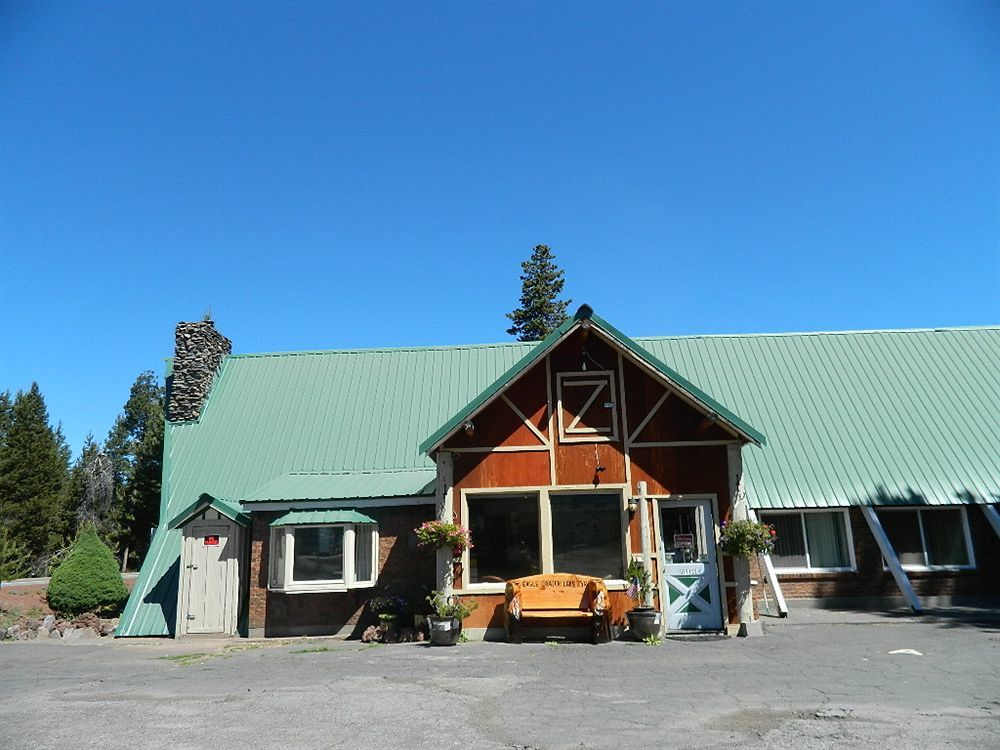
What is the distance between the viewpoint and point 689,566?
48.6 ft

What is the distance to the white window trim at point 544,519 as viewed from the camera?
578 inches

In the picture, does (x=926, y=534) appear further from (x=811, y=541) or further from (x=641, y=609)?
(x=641, y=609)

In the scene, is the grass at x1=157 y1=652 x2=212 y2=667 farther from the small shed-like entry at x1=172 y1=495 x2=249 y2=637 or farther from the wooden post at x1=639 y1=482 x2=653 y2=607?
the wooden post at x1=639 y1=482 x2=653 y2=607

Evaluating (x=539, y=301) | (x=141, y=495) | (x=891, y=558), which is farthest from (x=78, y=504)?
(x=891, y=558)

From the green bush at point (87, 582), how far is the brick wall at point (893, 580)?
54.7 ft

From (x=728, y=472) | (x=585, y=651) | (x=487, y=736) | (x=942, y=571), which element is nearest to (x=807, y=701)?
(x=487, y=736)

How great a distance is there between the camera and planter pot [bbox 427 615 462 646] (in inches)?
537

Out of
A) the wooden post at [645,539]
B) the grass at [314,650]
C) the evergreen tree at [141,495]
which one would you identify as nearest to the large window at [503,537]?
the wooden post at [645,539]

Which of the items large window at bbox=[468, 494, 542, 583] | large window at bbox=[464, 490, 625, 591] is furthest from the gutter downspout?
large window at bbox=[468, 494, 542, 583]

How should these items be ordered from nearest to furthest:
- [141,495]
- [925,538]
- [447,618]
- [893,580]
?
[447,618], [893,580], [925,538], [141,495]

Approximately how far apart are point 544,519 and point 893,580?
373 inches

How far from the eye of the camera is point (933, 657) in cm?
1091

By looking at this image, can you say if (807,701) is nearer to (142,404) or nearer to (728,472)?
(728,472)

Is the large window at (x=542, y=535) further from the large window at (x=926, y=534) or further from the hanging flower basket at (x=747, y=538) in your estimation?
the large window at (x=926, y=534)
